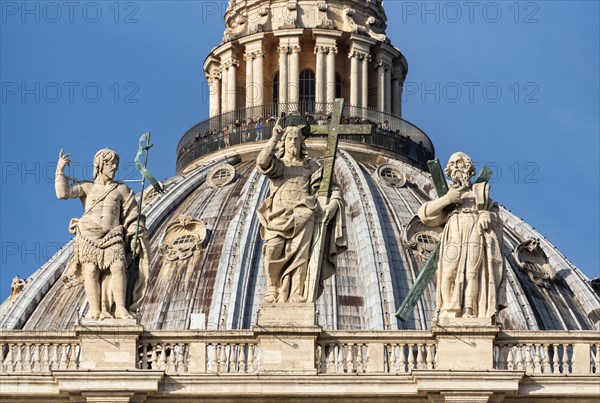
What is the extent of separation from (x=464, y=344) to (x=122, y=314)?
7032mm

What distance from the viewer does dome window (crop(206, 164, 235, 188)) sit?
132500 mm

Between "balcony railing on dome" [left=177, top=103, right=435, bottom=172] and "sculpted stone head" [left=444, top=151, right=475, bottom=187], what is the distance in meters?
63.8

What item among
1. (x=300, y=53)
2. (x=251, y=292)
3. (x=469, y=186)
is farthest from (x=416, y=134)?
(x=469, y=186)

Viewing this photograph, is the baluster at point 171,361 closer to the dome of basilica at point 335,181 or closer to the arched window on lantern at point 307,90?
the dome of basilica at point 335,181

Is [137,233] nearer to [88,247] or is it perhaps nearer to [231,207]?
[88,247]

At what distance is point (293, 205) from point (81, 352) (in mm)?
5516

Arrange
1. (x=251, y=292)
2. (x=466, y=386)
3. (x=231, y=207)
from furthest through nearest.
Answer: (x=231, y=207), (x=251, y=292), (x=466, y=386)

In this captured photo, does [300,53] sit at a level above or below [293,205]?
above

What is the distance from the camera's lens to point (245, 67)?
136750 mm

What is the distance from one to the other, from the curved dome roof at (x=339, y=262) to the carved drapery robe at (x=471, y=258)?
5103cm

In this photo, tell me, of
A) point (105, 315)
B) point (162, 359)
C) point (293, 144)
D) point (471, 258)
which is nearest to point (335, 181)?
point (293, 144)

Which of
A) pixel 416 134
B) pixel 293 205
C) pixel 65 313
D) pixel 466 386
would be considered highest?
pixel 416 134

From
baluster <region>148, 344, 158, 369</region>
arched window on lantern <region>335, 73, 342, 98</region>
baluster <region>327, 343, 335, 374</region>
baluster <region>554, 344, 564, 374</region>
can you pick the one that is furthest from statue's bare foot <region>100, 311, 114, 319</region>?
arched window on lantern <region>335, 73, 342, 98</region>

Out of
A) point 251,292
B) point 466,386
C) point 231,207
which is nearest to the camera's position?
point 466,386
